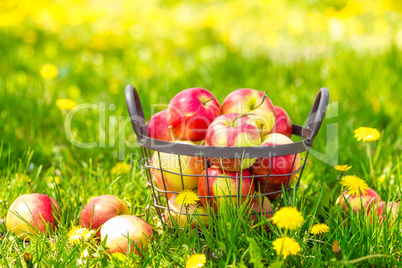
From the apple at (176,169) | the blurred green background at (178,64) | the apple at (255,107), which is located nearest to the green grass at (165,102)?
the blurred green background at (178,64)

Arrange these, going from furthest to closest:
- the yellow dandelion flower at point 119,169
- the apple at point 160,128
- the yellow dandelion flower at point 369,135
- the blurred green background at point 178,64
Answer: the blurred green background at point 178,64, the yellow dandelion flower at point 119,169, the yellow dandelion flower at point 369,135, the apple at point 160,128

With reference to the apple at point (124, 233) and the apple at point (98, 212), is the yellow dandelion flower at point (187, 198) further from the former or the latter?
the apple at point (98, 212)

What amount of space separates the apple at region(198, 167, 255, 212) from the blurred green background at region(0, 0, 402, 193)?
0.74 m

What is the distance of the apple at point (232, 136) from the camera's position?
55.8 inches

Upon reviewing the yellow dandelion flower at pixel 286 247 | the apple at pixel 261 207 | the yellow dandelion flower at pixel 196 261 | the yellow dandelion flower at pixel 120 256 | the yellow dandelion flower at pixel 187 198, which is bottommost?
the yellow dandelion flower at pixel 120 256

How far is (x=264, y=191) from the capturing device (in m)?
1.46

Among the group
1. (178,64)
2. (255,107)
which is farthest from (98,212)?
(178,64)

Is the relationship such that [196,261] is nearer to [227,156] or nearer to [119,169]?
[227,156]

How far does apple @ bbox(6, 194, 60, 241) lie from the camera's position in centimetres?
157

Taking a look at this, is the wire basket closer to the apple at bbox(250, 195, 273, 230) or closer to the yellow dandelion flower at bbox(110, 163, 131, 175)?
the apple at bbox(250, 195, 273, 230)

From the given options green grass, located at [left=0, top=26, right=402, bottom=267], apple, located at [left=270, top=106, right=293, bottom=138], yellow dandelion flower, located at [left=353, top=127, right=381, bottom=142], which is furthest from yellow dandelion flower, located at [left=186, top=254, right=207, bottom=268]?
yellow dandelion flower, located at [left=353, top=127, right=381, bottom=142]

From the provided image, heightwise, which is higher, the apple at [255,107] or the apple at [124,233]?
the apple at [255,107]

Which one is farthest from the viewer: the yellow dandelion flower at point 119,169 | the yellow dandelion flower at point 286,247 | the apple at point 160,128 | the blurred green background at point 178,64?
the blurred green background at point 178,64

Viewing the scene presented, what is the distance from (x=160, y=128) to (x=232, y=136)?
38 cm
